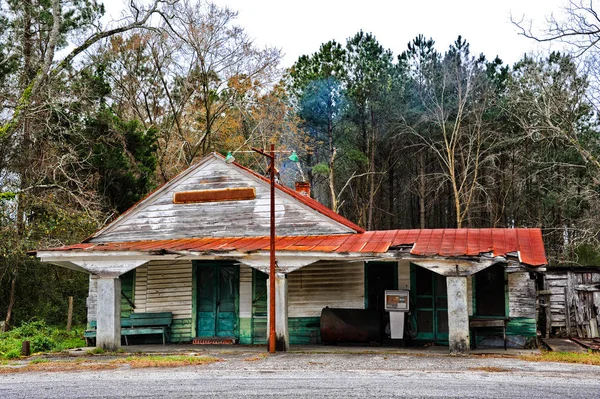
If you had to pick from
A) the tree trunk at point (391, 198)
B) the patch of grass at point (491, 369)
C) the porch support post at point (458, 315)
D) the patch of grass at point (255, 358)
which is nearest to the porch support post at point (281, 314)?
the patch of grass at point (255, 358)

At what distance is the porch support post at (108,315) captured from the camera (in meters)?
14.4

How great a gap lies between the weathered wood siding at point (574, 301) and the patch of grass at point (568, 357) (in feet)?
14.4

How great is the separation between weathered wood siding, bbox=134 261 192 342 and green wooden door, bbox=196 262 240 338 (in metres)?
0.29

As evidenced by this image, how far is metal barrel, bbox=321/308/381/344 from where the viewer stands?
14828mm

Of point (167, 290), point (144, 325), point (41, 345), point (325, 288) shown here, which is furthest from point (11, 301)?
point (325, 288)

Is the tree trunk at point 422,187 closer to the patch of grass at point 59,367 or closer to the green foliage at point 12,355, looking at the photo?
the green foliage at point 12,355

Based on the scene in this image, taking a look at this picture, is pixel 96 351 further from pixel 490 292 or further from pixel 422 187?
pixel 422 187

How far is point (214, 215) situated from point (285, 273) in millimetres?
3603

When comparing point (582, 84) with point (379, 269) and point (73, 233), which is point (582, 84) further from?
point (73, 233)

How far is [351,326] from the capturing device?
14.9 metres

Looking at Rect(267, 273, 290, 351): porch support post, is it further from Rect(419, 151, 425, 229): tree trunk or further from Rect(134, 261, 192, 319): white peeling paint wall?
Rect(419, 151, 425, 229): tree trunk

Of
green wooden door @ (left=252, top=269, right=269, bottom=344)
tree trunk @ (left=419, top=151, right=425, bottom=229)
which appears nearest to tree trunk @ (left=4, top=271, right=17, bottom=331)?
green wooden door @ (left=252, top=269, right=269, bottom=344)

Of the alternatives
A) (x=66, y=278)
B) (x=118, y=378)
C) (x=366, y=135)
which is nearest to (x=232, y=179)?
(x=118, y=378)

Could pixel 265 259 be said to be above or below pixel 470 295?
above
